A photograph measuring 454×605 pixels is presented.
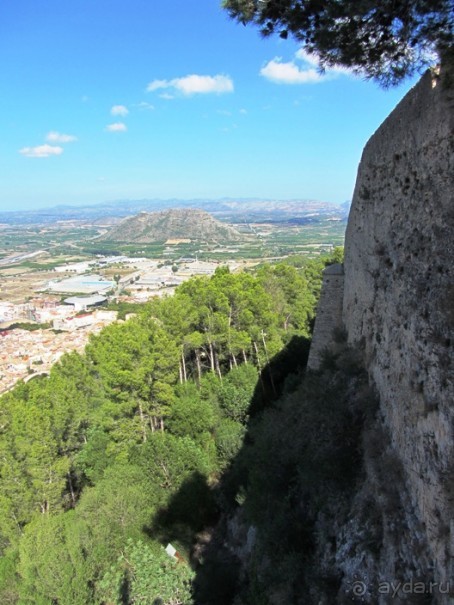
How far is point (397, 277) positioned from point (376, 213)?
1842 mm

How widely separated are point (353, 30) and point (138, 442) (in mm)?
12621

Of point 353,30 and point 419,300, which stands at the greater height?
point 353,30

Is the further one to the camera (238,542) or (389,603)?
(238,542)

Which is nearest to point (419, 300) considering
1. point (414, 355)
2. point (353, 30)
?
point (414, 355)

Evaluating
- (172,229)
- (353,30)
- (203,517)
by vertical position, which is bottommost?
(203,517)

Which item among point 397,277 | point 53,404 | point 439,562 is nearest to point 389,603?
point 439,562

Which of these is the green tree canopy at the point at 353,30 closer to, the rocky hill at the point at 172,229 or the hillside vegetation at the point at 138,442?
the hillside vegetation at the point at 138,442

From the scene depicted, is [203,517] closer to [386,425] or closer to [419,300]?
[386,425]

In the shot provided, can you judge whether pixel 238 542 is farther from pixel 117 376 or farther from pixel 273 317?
pixel 273 317

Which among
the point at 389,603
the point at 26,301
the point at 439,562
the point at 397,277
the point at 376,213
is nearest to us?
the point at 439,562

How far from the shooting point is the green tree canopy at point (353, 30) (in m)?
4.95

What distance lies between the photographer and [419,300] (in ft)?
17.5

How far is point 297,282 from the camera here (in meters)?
21.1

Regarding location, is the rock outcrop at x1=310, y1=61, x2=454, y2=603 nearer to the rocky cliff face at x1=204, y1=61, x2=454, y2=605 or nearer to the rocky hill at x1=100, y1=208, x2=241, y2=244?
the rocky cliff face at x1=204, y1=61, x2=454, y2=605
